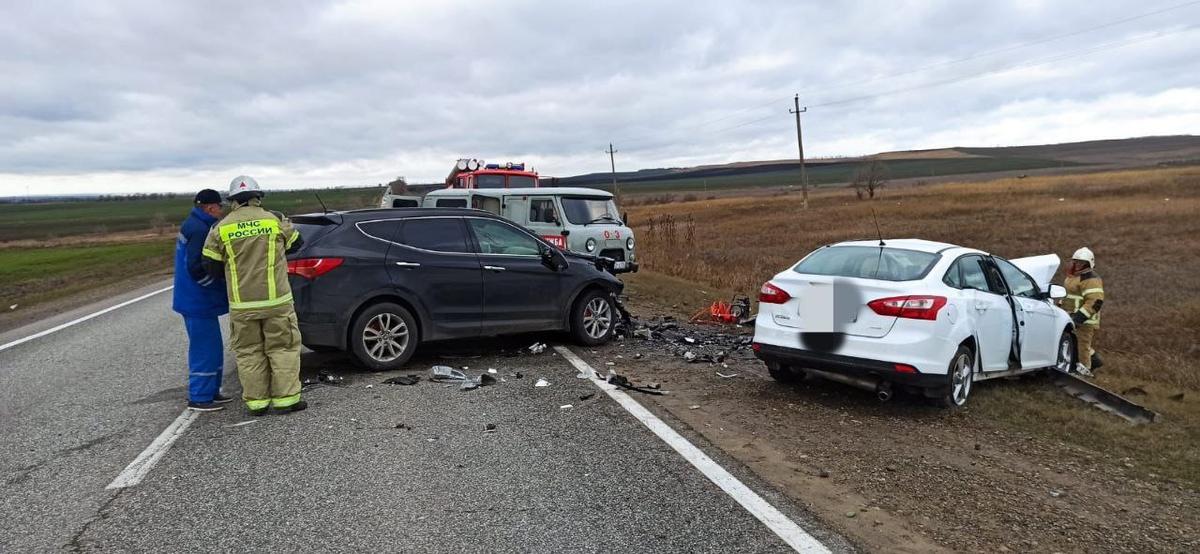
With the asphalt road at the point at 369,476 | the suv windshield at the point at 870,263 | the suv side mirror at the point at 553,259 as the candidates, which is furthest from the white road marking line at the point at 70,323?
the suv windshield at the point at 870,263

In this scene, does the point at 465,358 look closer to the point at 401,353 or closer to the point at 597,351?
the point at 401,353

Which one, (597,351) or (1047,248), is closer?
(597,351)

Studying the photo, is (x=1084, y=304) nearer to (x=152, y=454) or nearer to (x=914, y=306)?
(x=914, y=306)

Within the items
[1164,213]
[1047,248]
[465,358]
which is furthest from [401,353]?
[1164,213]

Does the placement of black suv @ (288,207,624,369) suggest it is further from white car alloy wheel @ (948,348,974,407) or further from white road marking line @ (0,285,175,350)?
white road marking line @ (0,285,175,350)

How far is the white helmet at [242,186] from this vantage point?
20.0 ft

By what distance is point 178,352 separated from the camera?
909 centimetres

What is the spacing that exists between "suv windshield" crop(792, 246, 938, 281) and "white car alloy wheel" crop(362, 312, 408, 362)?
12.4 ft

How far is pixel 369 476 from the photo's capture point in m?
4.74

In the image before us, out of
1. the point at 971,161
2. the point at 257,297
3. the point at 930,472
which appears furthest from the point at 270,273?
the point at 971,161

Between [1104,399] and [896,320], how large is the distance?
9.17 feet

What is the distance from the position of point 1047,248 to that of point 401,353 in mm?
25216

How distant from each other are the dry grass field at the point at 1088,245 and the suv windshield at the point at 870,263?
135 cm

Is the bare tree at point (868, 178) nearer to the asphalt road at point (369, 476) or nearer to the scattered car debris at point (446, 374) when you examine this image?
the scattered car debris at point (446, 374)
